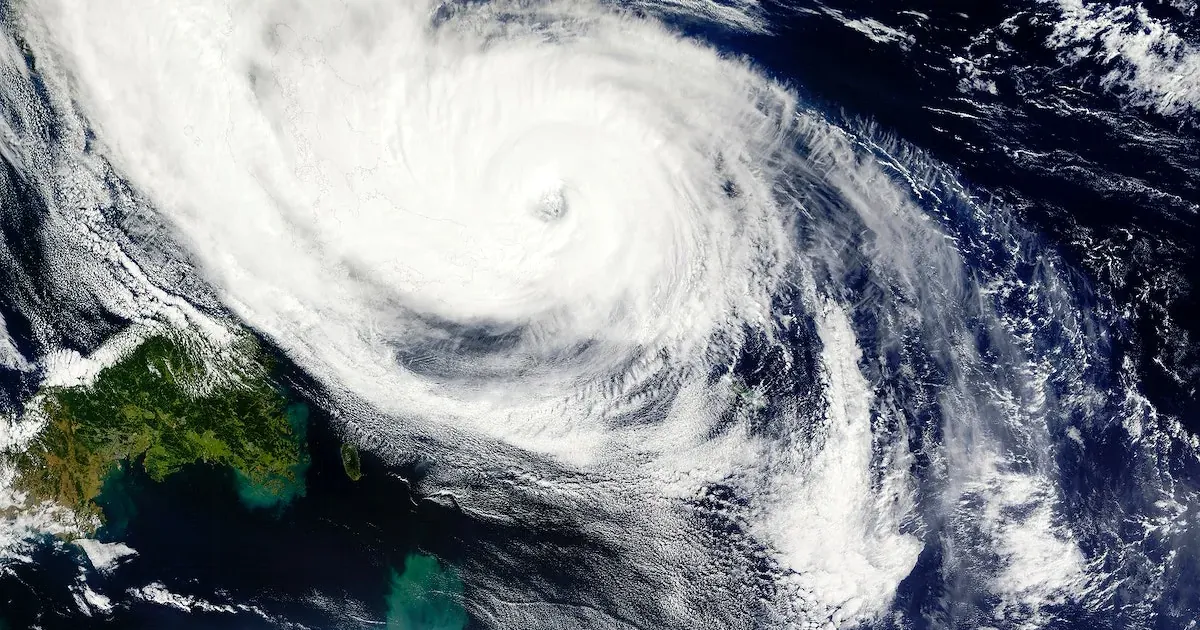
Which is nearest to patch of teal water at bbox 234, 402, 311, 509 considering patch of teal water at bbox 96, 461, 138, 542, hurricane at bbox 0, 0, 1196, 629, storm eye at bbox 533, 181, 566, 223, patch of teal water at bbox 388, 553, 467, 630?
hurricane at bbox 0, 0, 1196, 629

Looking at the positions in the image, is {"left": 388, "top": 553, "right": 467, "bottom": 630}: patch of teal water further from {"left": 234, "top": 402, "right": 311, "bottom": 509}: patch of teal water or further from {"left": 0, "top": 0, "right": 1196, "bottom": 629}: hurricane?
{"left": 234, "top": 402, "right": 311, "bottom": 509}: patch of teal water

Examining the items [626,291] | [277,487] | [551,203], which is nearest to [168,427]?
[277,487]

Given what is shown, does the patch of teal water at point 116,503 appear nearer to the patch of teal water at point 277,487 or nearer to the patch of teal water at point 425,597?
the patch of teal water at point 277,487

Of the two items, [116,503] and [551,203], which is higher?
[551,203]

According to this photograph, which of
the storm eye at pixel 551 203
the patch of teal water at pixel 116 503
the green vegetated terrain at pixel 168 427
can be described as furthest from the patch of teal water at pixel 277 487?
the storm eye at pixel 551 203

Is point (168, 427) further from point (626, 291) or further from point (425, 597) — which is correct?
point (626, 291)

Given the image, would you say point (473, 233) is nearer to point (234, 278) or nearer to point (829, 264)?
point (234, 278)

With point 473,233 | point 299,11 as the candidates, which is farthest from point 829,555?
point 299,11
